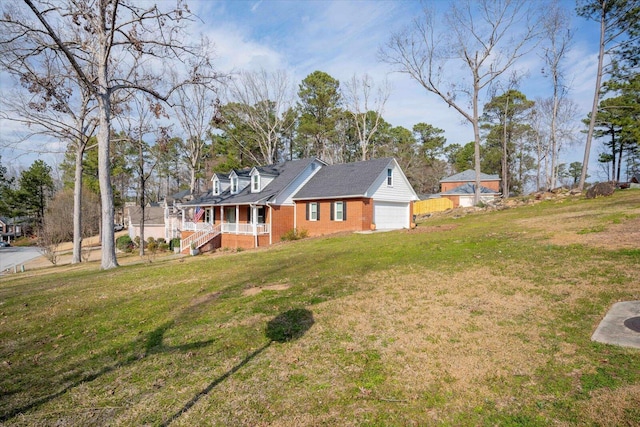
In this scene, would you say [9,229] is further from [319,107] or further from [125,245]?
[319,107]

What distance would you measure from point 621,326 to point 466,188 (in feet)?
137

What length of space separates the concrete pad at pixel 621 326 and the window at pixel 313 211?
18.7 m

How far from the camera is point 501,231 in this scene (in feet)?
42.7

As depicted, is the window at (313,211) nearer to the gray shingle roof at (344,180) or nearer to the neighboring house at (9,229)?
the gray shingle roof at (344,180)

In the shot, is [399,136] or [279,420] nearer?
[279,420]

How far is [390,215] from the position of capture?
2352 cm

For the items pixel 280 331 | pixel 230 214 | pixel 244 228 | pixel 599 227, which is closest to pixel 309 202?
pixel 244 228

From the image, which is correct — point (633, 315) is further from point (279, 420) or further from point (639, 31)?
point (639, 31)

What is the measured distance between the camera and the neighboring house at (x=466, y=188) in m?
41.5

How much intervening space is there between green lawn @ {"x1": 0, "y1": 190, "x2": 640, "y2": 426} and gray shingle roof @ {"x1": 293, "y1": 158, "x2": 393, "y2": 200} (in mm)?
12943

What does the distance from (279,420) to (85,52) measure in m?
18.1

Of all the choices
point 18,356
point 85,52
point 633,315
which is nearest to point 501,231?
point 633,315

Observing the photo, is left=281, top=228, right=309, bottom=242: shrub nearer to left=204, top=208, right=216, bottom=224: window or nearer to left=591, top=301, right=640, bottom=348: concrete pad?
left=204, top=208, right=216, bottom=224: window

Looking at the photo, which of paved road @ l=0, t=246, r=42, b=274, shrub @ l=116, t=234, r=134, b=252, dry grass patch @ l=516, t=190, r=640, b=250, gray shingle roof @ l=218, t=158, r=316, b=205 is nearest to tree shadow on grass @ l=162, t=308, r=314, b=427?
dry grass patch @ l=516, t=190, r=640, b=250
